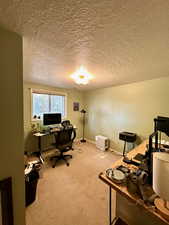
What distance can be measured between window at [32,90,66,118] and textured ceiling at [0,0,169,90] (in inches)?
78.3

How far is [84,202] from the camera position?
1.70 m

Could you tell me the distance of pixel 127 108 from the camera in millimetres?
3256

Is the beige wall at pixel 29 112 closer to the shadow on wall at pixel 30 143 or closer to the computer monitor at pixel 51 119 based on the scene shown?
the shadow on wall at pixel 30 143

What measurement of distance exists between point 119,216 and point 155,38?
2087 mm

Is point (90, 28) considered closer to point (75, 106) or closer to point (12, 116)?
point (12, 116)

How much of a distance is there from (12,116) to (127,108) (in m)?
3.03

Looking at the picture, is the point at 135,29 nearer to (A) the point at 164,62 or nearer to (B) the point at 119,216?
(A) the point at 164,62

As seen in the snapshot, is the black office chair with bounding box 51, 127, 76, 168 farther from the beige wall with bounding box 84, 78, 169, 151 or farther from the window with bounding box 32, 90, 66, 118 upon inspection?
the beige wall with bounding box 84, 78, 169, 151

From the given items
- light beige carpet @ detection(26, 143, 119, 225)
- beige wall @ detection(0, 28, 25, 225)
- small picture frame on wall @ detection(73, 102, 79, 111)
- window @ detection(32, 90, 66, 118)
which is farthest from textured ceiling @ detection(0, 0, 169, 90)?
small picture frame on wall @ detection(73, 102, 79, 111)

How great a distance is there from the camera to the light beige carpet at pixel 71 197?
1.44 m

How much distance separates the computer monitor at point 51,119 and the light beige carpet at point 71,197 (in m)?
1.28

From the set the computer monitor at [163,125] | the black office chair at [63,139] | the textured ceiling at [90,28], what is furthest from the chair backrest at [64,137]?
the computer monitor at [163,125]

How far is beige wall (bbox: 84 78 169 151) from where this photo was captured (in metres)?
2.66

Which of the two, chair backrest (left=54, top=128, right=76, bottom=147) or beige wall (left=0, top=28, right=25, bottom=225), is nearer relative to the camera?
beige wall (left=0, top=28, right=25, bottom=225)
